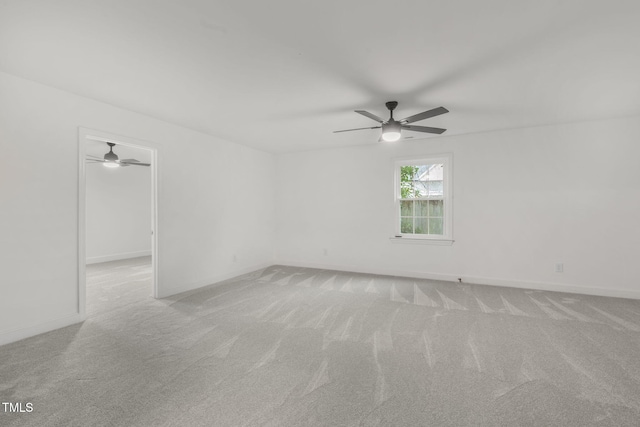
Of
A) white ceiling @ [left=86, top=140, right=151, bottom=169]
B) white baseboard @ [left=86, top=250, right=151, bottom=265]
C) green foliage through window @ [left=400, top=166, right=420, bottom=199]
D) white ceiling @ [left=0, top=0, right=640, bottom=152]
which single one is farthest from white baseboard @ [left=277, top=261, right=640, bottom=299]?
white baseboard @ [left=86, top=250, right=151, bottom=265]

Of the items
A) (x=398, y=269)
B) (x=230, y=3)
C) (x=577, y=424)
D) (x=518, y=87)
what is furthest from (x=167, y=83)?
(x=398, y=269)

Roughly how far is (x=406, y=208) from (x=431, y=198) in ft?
1.59

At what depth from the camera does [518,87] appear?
114 inches

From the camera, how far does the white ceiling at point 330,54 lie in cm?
178

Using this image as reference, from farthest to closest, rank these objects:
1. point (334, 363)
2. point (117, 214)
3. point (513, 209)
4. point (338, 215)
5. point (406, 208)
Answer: point (117, 214), point (338, 215), point (406, 208), point (513, 209), point (334, 363)

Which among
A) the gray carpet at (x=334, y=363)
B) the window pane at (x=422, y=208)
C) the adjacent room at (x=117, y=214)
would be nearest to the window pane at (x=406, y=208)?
the window pane at (x=422, y=208)

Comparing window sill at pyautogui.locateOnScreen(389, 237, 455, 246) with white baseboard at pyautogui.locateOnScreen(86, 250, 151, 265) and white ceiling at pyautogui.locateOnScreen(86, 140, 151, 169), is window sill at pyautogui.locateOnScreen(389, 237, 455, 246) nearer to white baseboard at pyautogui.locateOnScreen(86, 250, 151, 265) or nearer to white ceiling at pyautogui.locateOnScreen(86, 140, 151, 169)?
white ceiling at pyautogui.locateOnScreen(86, 140, 151, 169)

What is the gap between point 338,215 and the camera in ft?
19.1

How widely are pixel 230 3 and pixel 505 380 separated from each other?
320 cm

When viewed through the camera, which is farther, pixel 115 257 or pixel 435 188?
pixel 115 257

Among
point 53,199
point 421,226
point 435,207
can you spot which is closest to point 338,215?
point 421,226

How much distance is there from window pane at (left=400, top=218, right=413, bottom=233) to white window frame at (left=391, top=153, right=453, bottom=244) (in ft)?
0.24

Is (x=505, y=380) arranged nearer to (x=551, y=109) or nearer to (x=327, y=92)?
(x=327, y=92)

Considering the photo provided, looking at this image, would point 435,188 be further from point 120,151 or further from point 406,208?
point 120,151
